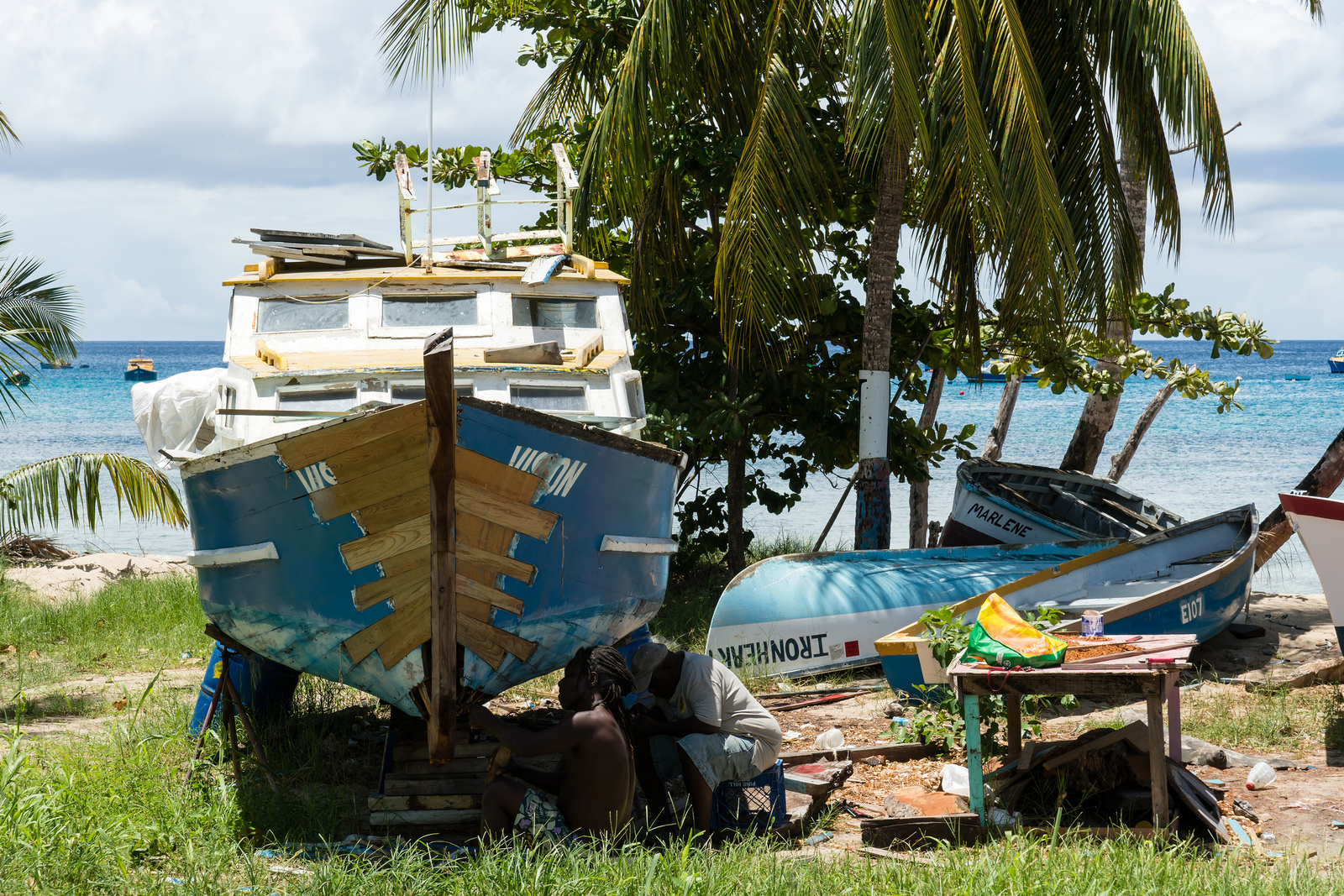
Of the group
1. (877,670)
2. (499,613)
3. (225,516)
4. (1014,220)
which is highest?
(1014,220)

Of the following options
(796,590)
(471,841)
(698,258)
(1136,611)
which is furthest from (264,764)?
(698,258)

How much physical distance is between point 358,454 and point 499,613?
104 cm

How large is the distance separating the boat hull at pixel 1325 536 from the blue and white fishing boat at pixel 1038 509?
3.26 m

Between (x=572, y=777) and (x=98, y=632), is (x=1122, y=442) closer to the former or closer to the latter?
(x=98, y=632)

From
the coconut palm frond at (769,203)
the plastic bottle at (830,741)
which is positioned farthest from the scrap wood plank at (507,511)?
the coconut palm frond at (769,203)

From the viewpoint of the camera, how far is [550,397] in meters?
6.69

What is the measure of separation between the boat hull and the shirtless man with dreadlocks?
480cm

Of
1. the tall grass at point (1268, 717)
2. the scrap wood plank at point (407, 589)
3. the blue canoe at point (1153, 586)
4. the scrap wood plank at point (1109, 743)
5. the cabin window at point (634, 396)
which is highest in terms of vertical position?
the cabin window at point (634, 396)

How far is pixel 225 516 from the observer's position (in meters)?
5.46

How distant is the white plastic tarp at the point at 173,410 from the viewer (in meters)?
8.14

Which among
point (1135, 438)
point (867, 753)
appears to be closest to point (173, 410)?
point (867, 753)

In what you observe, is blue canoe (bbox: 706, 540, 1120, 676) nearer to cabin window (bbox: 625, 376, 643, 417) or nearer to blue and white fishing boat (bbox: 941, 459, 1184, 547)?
cabin window (bbox: 625, 376, 643, 417)

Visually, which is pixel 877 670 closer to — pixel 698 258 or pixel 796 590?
pixel 796 590

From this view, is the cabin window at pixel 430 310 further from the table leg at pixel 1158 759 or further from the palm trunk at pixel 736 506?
the palm trunk at pixel 736 506
